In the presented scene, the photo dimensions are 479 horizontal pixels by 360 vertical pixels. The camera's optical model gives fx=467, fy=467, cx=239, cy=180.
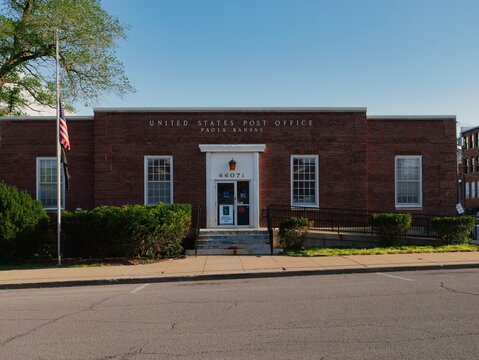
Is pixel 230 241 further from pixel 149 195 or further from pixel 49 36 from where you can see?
pixel 49 36

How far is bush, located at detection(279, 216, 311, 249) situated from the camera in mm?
17094

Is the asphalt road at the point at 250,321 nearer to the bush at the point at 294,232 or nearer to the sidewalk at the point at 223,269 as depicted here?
the sidewalk at the point at 223,269

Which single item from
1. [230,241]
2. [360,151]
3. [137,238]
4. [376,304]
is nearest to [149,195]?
[230,241]

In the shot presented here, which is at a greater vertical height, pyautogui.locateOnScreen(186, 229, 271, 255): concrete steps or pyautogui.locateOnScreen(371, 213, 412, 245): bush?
pyautogui.locateOnScreen(371, 213, 412, 245): bush

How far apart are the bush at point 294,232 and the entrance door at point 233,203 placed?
3.58 m

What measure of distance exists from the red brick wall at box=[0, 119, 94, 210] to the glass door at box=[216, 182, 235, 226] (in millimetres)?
5758

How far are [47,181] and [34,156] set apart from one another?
1.25 metres

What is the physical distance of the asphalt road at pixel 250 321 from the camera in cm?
558

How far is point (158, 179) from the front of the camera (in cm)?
2075

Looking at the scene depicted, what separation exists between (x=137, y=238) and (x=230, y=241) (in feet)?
15.7

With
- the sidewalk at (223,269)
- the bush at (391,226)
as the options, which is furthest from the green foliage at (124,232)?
the bush at (391,226)

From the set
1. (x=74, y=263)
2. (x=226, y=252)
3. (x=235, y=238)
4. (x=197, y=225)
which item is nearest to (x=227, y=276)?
(x=226, y=252)

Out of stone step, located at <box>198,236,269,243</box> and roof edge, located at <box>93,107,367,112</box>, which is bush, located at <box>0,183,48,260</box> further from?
roof edge, located at <box>93,107,367,112</box>

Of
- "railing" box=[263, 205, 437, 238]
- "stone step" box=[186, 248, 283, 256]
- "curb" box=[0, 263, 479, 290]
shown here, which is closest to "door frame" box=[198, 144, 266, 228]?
"railing" box=[263, 205, 437, 238]
